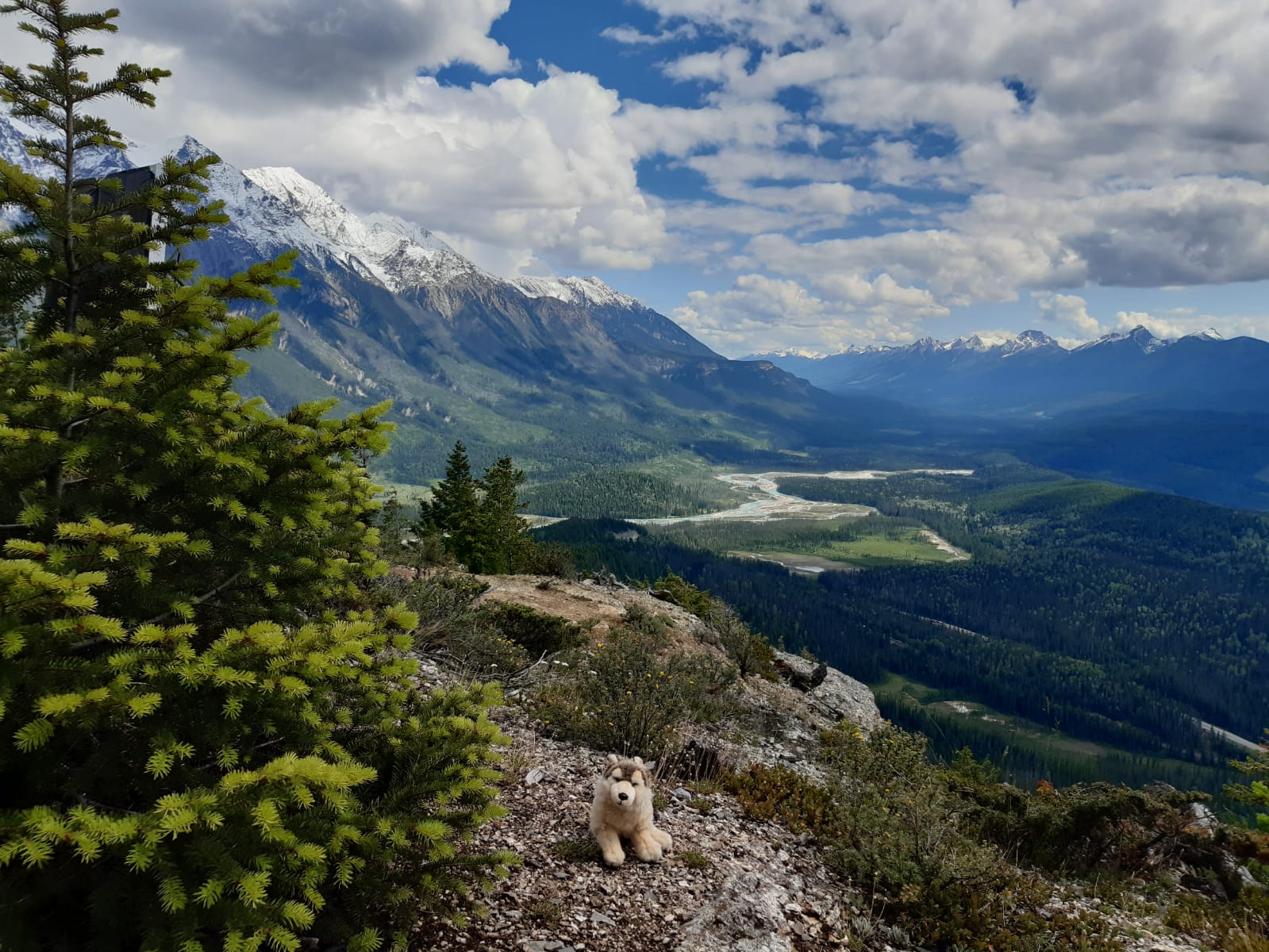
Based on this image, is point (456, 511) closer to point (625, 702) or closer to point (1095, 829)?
point (625, 702)

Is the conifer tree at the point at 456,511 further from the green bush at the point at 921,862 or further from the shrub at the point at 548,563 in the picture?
the green bush at the point at 921,862

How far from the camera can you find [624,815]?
761 cm

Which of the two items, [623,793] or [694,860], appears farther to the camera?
[694,860]

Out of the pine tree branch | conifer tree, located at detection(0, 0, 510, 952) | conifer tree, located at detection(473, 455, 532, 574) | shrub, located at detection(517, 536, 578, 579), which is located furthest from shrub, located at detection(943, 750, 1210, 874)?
conifer tree, located at detection(473, 455, 532, 574)

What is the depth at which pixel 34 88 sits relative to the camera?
4.85 meters

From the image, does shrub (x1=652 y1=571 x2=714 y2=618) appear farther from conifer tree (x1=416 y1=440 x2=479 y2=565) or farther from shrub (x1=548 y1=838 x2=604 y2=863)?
shrub (x1=548 y1=838 x2=604 y2=863)

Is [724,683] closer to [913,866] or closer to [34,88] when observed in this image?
[913,866]

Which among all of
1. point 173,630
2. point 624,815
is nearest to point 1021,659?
point 624,815

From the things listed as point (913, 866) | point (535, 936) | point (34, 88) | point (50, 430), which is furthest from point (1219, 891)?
point (34, 88)

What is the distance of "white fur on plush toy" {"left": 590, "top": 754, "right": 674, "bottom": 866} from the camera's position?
751cm

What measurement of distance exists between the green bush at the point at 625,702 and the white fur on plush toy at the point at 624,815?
3.03 m

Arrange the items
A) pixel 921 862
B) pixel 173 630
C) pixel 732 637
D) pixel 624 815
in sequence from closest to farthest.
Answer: pixel 173 630 < pixel 624 815 < pixel 921 862 < pixel 732 637

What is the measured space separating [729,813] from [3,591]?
9053mm

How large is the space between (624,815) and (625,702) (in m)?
3.85
